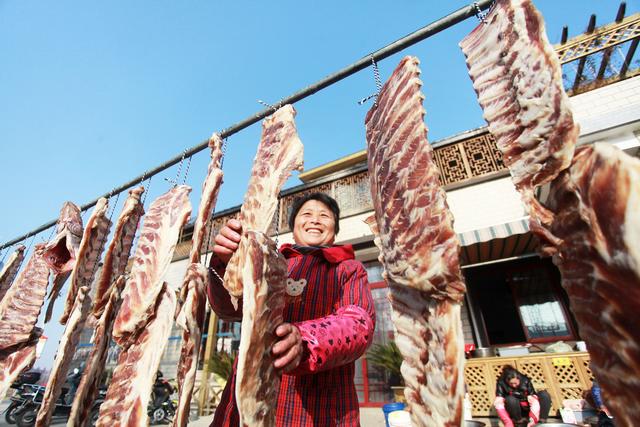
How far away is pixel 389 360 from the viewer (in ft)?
23.6

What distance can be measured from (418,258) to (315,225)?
110cm

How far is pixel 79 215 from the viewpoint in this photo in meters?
4.23

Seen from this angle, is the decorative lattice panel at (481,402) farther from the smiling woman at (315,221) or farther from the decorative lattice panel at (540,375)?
the smiling woman at (315,221)

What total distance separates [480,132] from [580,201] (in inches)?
337

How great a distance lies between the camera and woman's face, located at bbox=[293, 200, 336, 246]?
2.22 meters

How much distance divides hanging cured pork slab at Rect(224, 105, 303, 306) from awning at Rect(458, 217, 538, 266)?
5074mm

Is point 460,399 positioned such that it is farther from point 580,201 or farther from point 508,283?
point 508,283

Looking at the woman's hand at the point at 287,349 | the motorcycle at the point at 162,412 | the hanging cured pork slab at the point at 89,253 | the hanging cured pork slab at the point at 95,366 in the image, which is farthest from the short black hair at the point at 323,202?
the motorcycle at the point at 162,412

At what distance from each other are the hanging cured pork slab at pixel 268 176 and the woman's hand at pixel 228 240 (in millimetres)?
49

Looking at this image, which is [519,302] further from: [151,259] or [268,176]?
[151,259]

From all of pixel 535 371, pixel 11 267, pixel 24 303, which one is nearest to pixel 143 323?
pixel 24 303

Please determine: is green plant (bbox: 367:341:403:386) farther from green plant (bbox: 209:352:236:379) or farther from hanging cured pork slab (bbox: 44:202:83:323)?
hanging cured pork slab (bbox: 44:202:83:323)

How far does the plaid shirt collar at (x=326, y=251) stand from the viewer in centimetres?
196

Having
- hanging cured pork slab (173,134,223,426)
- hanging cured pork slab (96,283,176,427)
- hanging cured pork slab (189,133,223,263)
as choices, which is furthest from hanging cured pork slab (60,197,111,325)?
hanging cured pork slab (173,134,223,426)
